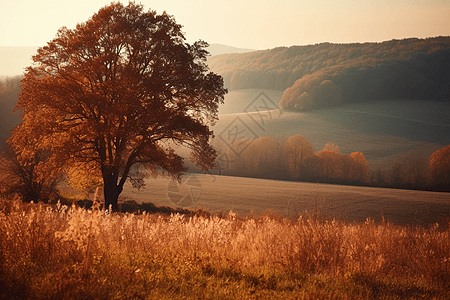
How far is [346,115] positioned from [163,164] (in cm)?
12370

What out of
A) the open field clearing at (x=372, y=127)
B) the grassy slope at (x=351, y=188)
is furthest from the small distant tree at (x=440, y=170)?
the open field clearing at (x=372, y=127)

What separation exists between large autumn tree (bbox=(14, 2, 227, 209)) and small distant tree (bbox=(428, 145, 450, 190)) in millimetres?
55812

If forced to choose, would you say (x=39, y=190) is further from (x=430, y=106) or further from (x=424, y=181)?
(x=430, y=106)

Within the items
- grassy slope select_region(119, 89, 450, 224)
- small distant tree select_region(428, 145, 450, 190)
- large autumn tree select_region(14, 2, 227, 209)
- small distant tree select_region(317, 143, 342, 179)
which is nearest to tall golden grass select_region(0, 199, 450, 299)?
grassy slope select_region(119, 89, 450, 224)

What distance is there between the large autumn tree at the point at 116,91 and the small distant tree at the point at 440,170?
183 ft

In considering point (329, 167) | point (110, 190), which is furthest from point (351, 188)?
point (110, 190)

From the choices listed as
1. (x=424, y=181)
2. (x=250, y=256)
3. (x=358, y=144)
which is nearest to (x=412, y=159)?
(x=424, y=181)

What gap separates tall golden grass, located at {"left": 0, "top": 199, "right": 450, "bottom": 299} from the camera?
488 centimetres

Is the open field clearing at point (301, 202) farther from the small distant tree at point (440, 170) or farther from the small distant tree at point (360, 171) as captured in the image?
the small distant tree at point (360, 171)

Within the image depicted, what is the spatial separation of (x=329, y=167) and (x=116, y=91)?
64.6m

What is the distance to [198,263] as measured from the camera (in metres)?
6.51

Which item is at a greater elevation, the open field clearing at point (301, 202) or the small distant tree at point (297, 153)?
the small distant tree at point (297, 153)

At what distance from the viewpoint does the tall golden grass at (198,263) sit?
488cm

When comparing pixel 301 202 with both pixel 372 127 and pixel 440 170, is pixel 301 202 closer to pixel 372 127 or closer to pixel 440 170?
pixel 440 170
